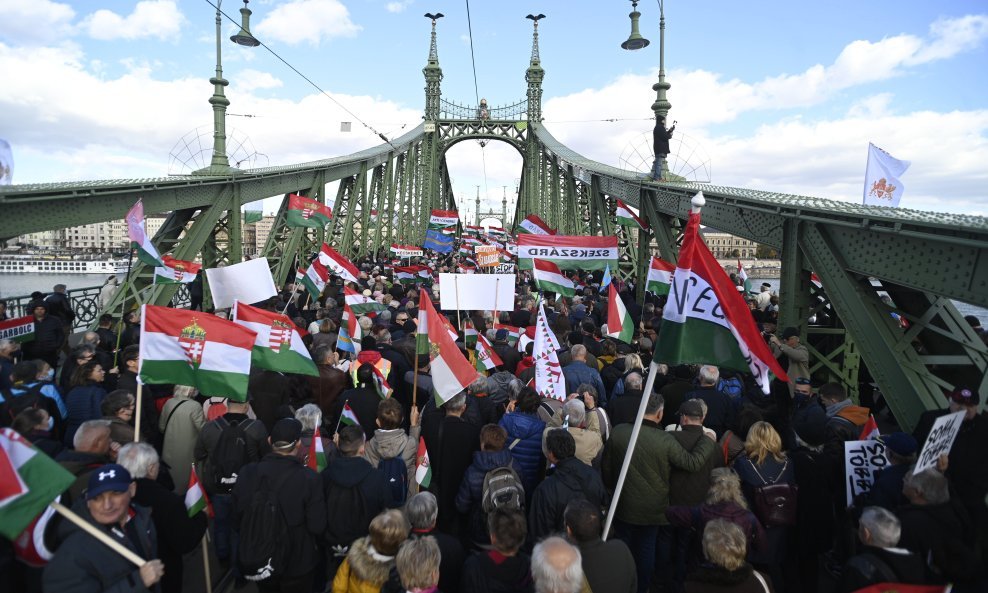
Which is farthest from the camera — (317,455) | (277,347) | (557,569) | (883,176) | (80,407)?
(883,176)

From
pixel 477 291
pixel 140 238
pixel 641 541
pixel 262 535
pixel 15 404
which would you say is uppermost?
pixel 140 238

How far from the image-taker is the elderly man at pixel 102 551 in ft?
9.22

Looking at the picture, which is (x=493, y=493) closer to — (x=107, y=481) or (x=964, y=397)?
(x=107, y=481)

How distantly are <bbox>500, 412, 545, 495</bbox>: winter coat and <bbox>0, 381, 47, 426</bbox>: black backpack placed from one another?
3663 millimetres

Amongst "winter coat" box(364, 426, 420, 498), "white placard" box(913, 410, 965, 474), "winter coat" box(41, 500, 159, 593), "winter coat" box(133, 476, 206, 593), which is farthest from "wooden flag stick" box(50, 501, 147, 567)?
"white placard" box(913, 410, 965, 474)

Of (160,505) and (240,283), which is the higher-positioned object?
(240,283)

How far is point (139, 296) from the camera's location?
34.5 ft

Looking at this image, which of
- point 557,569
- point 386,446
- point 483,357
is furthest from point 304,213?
point 557,569

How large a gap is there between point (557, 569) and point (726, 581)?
35.6 inches

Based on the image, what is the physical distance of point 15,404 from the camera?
4688 mm

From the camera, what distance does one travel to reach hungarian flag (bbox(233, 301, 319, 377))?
549 cm

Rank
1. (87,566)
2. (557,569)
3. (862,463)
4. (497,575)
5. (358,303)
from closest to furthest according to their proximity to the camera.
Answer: (557,569), (87,566), (497,575), (862,463), (358,303)

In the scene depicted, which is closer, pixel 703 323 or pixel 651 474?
pixel 703 323

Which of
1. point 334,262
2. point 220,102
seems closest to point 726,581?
point 334,262
